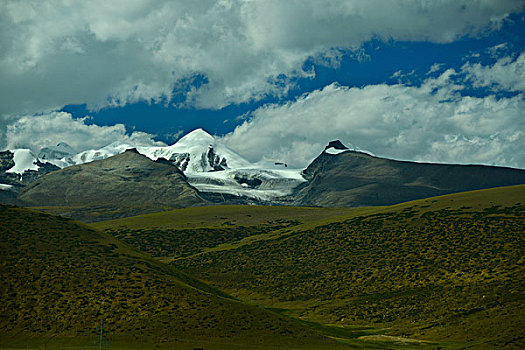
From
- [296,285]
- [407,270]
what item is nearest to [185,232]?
[296,285]

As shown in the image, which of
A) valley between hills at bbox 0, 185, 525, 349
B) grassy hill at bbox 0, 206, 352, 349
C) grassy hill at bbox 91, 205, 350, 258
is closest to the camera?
grassy hill at bbox 0, 206, 352, 349

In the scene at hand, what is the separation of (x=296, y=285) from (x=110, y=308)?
4657 cm

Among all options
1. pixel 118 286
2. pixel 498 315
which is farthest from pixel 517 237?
pixel 118 286

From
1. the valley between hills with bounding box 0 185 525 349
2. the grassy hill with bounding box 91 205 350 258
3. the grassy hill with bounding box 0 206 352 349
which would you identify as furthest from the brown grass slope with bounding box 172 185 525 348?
the grassy hill with bounding box 91 205 350 258

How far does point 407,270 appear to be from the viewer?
97625 millimetres

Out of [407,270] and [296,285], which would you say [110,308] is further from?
[407,270]

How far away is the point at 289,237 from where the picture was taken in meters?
139

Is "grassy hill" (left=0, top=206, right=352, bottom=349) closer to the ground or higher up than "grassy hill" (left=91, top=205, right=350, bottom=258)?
closer to the ground

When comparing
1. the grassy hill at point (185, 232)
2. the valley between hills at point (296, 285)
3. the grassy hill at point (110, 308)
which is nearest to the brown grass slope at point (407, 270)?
the valley between hills at point (296, 285)

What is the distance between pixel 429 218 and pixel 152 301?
72.2 meters

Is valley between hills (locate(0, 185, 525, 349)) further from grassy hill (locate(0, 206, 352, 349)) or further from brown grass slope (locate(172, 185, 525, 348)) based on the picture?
brown grass slope (locate(172, 185, 525, 348))

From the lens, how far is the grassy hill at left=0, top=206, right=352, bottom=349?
2361 inches

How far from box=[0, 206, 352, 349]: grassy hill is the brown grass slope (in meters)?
17.7

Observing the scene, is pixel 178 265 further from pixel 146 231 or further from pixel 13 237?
pixel 13 237
